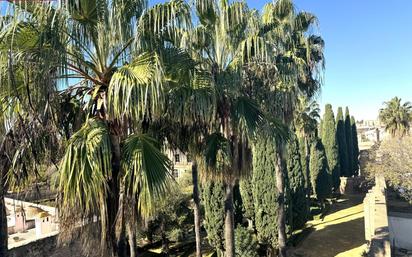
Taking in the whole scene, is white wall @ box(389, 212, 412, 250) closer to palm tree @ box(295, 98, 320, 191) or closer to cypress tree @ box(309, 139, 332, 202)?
cypress tree @ box(309, 139, 332, 202)

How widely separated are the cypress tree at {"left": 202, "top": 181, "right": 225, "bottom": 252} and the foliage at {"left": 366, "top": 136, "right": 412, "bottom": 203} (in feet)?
31.6

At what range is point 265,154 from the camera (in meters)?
14.4

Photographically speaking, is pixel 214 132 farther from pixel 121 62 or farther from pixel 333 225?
pixel 333 225

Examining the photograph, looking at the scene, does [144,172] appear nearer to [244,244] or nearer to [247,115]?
[247,115]

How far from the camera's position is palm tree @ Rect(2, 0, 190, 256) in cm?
321

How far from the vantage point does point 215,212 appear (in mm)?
13023

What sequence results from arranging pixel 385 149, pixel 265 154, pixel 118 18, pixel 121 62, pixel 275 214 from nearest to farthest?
pixel 118 18 < pixel 121 62 < pixel 275 214 < pixel 265 154 < pixel 385 149

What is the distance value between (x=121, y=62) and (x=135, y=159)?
1.46m

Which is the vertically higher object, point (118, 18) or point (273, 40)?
point (273, 40)

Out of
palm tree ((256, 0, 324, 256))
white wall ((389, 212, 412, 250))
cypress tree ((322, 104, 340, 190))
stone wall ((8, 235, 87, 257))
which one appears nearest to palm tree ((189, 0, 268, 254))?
palm tree ((256, 0, 324, 256))

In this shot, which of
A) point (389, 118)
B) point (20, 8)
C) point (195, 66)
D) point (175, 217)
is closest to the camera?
point (20, 8)

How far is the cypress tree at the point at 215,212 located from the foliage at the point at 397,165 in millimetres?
9621

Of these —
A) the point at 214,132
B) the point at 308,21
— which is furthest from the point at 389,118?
the point at 214,132

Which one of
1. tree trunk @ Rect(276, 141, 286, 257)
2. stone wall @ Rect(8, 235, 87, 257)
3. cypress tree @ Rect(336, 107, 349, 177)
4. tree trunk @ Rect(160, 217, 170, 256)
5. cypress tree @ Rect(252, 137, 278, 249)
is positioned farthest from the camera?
cypress tree @ Rect(336, 107, 349, 177)
